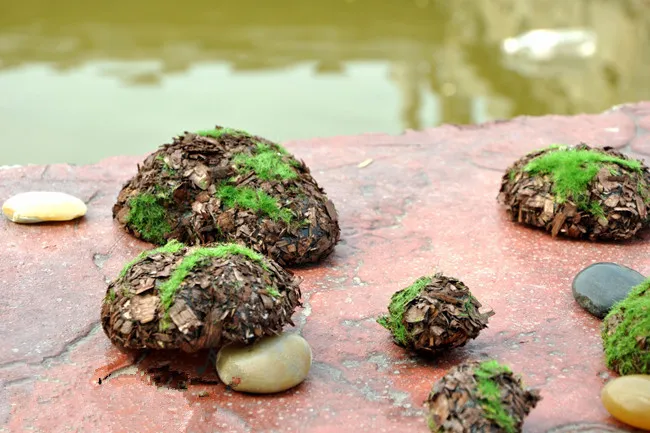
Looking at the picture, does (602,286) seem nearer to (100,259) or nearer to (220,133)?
(220,133)

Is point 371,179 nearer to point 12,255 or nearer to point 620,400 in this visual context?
point 12,255

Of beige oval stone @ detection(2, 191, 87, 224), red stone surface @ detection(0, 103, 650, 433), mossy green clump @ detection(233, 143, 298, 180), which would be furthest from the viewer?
beige oval stone @ detection(2, 191, 87, 224)

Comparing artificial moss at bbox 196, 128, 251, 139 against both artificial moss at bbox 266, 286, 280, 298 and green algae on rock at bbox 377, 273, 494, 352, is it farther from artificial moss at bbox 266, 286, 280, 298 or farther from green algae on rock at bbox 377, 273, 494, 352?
green algae on rock at bbox 377, 273, 494, 352

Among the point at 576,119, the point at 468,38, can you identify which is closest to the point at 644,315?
the point at 576,119

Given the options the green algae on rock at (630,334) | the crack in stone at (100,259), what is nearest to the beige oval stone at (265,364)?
the green algae on rock at (630,334)

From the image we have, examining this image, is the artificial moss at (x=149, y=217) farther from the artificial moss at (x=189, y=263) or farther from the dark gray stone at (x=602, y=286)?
the dark gray stone at (x=602, y=286)

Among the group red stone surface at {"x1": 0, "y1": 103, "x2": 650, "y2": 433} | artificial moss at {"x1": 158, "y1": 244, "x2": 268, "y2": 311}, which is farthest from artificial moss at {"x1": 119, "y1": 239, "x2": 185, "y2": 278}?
red stone surface at {"x1": 0, "y1": 103, "x2": 650, "y2": 433}

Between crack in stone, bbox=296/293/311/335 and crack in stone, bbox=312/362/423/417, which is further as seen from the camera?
crack in stone, bbox=296/293/311/335
